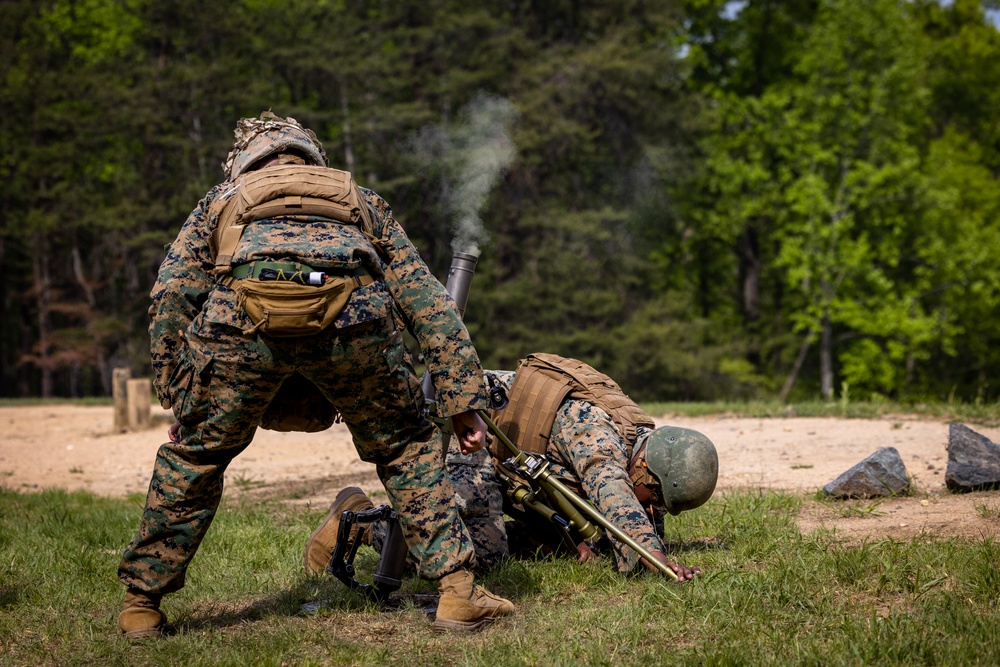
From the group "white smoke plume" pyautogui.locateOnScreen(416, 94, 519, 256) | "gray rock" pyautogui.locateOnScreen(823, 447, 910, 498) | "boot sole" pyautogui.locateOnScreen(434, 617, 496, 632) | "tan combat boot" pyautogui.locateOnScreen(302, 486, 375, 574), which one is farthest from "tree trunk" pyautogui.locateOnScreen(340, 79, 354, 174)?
"boot sole" pyautogui.locateOnScreen(434, 617, 496, 632)

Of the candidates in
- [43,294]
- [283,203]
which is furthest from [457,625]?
[43,294]

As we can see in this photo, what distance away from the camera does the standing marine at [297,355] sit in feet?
11.7

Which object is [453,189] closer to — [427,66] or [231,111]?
[427,66]

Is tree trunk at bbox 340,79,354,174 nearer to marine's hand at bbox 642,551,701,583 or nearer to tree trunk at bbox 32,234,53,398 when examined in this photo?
tree trunk at bbox 32,234,53,398

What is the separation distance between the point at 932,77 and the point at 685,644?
31144 millimetres

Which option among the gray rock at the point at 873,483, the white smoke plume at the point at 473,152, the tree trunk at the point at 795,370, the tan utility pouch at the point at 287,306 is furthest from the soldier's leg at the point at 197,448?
the tree trunk at the point at 795,370

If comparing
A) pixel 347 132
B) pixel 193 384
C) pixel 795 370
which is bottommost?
pixel 795 370

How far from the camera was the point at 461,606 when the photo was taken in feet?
12.7

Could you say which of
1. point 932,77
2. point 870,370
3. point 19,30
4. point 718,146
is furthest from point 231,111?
point 932,77

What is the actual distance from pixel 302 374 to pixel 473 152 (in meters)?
22.0

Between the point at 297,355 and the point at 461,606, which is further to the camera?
the point at 461,606

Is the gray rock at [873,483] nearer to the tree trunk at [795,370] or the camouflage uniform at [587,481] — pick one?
the camouflage uniform at [587,481]

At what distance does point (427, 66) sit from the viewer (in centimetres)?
2625

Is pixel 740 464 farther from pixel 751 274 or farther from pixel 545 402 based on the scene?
pixel 751 274
